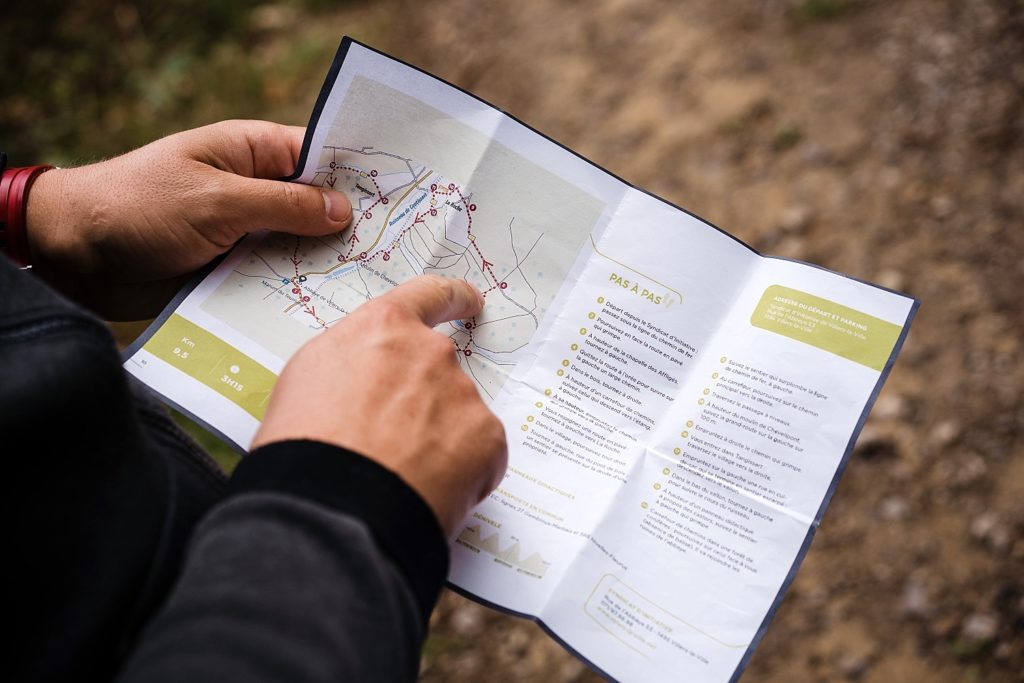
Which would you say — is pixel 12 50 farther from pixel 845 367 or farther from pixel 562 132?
pixel 845 367

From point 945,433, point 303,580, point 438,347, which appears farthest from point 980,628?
point 303,580

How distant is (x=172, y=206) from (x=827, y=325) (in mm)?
989

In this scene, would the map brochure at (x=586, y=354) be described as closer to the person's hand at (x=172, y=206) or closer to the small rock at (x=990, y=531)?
the person's hand at (x=172, y=206)

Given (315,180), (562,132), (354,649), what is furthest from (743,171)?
(354,649)

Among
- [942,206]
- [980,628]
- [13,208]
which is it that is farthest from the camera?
[942,206]

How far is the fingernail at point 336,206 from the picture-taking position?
1113mm

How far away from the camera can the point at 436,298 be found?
1.00 m

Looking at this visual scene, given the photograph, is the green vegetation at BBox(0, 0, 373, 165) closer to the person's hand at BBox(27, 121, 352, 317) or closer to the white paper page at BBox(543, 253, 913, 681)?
the person's hand at BBox(27, 121, 352, 317)

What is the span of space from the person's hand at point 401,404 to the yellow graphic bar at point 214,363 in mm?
185

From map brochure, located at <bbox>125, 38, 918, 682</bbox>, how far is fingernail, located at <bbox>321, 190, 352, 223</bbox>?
0.02m

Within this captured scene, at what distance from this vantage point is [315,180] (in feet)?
3.73

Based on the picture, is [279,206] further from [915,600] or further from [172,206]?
[915,600]

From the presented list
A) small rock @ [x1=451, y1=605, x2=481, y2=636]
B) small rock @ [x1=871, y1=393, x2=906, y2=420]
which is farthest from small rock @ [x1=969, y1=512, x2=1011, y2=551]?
small rock @ [x1=451, y1=605, x2=481, y2=636]

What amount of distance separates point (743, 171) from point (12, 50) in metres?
2.69
